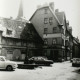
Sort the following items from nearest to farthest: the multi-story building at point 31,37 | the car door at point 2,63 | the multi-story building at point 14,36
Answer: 1. the car door at point 2,63
2. the multi-story building at point 14,36
3. the multi-story building at point 31,37

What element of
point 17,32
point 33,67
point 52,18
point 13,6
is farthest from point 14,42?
point 13,6

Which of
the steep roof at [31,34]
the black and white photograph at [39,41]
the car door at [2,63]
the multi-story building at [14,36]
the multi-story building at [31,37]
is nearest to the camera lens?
the car door at [2,63]

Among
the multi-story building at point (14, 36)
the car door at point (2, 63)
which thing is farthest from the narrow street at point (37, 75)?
the multi-story building at point (14, 36)

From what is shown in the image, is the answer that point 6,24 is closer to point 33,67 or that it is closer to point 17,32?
point 17,32

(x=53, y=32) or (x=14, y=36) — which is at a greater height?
(x=53, y=32)

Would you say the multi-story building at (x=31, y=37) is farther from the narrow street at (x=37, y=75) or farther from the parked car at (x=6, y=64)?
the narrow street at (x=37, y=75)

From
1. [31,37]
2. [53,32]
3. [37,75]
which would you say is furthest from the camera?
[53,32]

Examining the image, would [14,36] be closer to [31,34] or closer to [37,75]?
[31,34]

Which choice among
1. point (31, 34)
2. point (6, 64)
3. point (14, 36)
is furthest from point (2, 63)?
point (31, 34)

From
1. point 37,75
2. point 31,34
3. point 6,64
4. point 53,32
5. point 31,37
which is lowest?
point 37,75

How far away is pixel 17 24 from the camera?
10633mm

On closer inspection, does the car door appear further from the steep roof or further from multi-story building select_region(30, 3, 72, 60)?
multi-story building select_region(30, 3, 72, 60)

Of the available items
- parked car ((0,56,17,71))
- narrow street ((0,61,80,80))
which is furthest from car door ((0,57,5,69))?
narrow street ((0,61,80,80))

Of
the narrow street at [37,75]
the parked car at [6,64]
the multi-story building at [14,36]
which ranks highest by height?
the multi-story building at [14,36]
